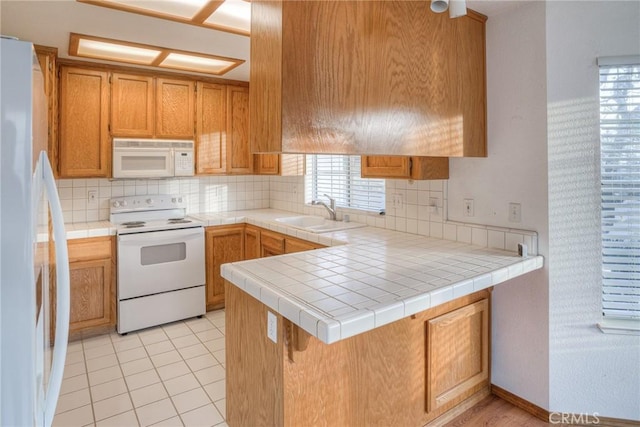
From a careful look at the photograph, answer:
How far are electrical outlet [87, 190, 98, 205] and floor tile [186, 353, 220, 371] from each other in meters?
1.80

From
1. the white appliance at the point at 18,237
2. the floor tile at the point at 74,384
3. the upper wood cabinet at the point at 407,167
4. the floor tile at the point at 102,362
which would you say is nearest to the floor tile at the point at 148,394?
the floor tile at the point at 74,384

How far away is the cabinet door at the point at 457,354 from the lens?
1.93 metres

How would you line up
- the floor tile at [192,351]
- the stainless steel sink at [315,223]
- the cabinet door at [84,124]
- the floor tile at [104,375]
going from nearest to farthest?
the floor tile at [104,375], the floor tile at [192,351], the cabinet door at [84,124], the stainless steel sink at [315,223]

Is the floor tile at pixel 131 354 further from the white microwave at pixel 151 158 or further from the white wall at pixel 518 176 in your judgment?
the white wall at pixel 518 176

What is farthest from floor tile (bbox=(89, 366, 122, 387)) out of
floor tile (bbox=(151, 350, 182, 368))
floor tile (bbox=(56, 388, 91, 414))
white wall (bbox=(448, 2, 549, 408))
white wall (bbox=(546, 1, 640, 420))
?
white wall (bbox=(546, 1, 640, 420))

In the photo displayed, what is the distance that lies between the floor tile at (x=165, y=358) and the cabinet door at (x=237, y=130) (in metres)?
1.89

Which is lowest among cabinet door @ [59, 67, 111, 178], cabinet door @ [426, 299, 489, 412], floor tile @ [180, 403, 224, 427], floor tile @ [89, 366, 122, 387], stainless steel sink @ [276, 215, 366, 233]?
floor tile @ [180, 403, 224, 427]

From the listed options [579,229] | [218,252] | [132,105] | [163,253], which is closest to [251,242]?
[218,252]

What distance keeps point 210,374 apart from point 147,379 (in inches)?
16.1

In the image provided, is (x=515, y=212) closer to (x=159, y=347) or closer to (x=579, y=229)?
(x=579, y=229)

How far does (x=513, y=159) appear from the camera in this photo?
220cm

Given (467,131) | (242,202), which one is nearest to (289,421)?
(467,131)

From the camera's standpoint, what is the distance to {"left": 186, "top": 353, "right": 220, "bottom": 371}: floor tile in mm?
2679

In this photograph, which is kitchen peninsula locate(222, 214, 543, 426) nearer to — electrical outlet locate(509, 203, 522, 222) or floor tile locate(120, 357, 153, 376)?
electrical outlet locate(509, 203, 522, 222)
